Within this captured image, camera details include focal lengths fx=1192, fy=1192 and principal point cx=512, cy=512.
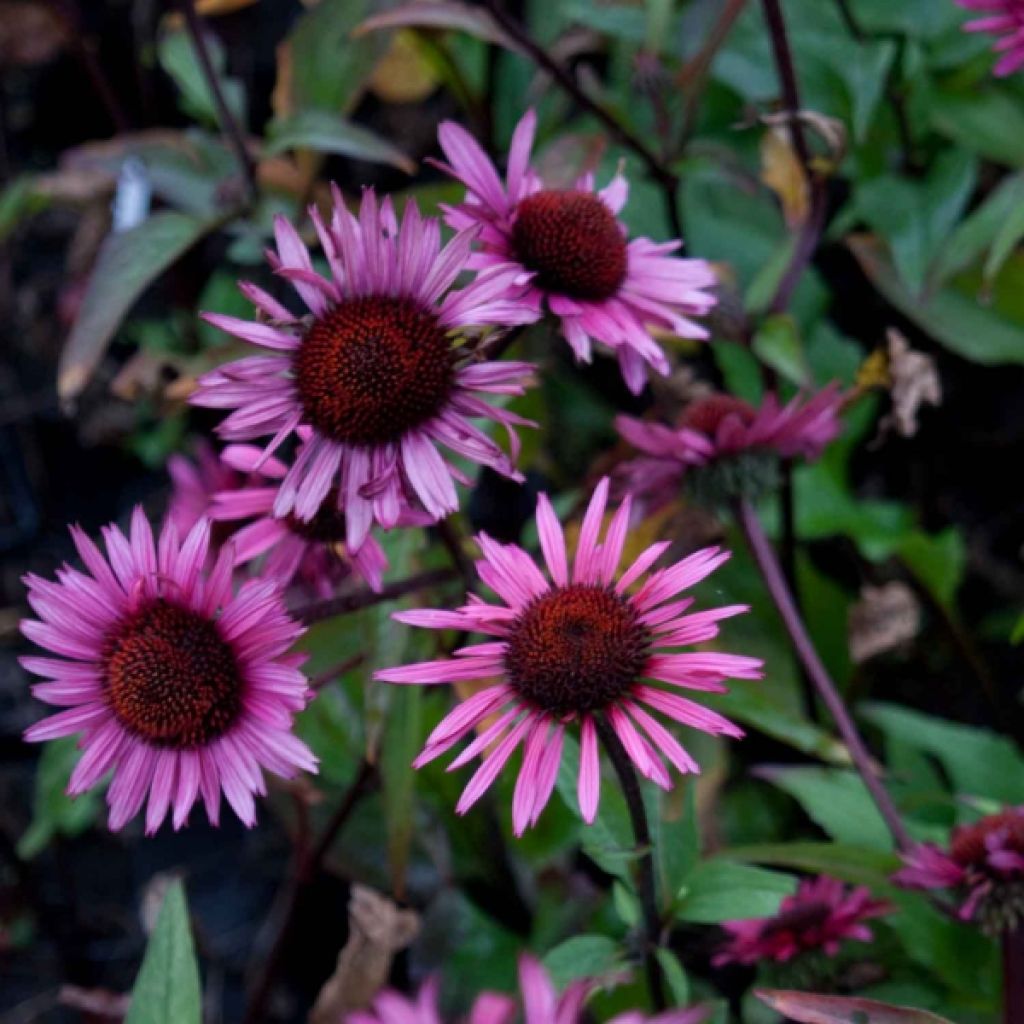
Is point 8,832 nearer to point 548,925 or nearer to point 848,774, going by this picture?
point 548,925

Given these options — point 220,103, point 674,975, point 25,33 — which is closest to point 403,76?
point 220,103

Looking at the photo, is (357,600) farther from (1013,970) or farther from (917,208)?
(917,208)

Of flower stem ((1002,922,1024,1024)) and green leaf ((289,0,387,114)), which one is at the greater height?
green leaf ((289,0,387,114))

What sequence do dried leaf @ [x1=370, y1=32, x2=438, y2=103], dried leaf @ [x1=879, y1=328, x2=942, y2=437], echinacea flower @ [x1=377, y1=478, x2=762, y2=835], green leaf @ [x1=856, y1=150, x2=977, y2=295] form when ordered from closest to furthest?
echinacea flower @ [x1=377, y1=478, x2=762, y2=835], dried leaf @ [x1=879, y1=328, x2=942, y2=437], green leaf @ [x1=856, y1=150, x2=977, y2=295], dried leaf @ [x1=370, y1=32, x2=438, y2=103]

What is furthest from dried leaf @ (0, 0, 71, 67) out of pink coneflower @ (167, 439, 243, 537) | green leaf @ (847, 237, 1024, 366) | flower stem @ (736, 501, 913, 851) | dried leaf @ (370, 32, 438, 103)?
flower stem @ (736, 501, 913, 851)

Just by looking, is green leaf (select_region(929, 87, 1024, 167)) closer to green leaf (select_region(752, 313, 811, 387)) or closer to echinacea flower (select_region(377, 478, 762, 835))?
green leaf (select_region(752, 313, 811, 387))

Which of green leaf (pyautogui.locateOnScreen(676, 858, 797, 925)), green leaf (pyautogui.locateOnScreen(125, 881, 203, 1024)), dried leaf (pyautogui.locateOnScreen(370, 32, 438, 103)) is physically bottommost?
green leaf (pyautogui.locateOnScreen(125, 881, 203, 1024))
